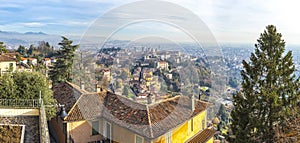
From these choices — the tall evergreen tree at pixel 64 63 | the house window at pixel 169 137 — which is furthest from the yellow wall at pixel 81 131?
the tall evergreen tree at pixel 64 63

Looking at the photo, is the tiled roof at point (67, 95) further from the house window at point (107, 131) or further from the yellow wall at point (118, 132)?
the house window at point (107, 131)

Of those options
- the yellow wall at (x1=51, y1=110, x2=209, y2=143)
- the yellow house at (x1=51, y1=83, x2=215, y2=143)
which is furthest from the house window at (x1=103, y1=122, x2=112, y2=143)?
the yellow wall at (x1=51, y1=110, x2=209, y2=143)

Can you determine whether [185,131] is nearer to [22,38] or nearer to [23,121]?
[23,121]

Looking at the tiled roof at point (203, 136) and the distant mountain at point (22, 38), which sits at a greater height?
the distant mountain at point (22, 38)

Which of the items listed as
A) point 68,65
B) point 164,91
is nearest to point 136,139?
point 164,91

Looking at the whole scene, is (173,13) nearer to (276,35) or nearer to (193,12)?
(193,12)

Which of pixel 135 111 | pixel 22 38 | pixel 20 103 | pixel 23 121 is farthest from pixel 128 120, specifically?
pixel 22 38
